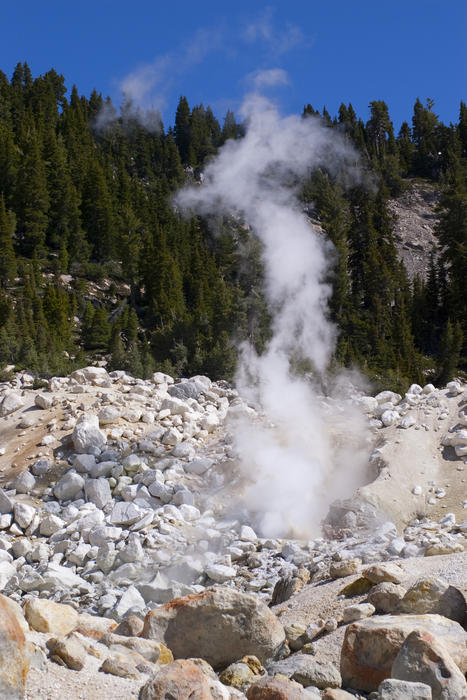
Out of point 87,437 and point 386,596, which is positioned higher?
point 87,437

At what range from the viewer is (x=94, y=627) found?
540 centimetres

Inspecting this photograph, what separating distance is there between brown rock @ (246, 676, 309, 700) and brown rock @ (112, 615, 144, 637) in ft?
5.61

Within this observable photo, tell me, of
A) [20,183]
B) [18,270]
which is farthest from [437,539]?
[20,183]

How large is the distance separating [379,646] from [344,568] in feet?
8.06

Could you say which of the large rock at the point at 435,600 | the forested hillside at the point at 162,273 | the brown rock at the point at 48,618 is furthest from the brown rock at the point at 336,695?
the forested hillside at the point at 162,273

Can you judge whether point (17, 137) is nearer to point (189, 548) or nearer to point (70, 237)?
point (70, 237)

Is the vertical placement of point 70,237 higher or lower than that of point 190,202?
lower

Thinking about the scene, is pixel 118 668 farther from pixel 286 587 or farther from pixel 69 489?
pixel 69 489

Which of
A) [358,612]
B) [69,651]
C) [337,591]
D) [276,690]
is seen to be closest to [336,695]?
[276,690]

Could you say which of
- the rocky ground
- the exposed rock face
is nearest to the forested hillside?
the exposed rock face

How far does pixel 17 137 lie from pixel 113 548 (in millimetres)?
47617

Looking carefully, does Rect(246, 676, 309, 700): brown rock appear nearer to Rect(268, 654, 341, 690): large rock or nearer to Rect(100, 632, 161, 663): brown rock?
Rect(268, 654, 341, 690): large rock

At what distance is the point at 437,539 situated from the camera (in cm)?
762

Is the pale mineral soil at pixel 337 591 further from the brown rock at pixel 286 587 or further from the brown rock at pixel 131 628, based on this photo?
the brown rock at pixel 131 628
